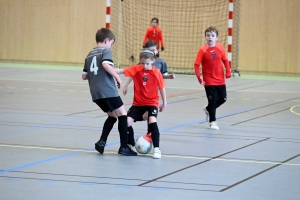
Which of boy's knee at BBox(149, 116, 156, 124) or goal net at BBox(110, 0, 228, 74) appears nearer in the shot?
boy's knee at BBox(149, 116, 156, 124)

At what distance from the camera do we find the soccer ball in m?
7.48

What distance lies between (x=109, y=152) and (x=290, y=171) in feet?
7.19

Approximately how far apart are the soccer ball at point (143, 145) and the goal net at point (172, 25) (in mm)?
14001

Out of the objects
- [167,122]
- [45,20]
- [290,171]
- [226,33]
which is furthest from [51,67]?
[290,171]

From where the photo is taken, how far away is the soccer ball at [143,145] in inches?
294

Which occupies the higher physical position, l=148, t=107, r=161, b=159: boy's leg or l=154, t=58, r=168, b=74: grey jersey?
l=154, t=58, r=168, b=74: grey jersey

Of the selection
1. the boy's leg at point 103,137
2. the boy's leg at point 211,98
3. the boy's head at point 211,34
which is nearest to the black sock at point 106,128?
the boy's leg at point 103,137

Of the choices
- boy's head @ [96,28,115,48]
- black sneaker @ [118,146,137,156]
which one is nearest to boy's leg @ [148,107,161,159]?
black sneaker @ [118,146,137,156]

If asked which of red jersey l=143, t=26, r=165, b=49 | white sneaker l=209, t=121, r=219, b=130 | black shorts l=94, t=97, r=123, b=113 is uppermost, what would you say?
red jersey l=143, t=26, r=165, b=49

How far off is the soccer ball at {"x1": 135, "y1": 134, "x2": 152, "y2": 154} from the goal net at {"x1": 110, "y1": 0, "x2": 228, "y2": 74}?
45.9 ft

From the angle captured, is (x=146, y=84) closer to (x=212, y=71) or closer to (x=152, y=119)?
(x=152, y=119)

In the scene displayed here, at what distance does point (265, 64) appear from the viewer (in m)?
21.3

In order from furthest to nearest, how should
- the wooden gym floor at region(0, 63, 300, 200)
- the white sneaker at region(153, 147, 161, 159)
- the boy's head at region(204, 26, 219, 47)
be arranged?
the boy's head at region(204, 26, 219, 47)
the white sneaker at region(153, 147, 161, 159)
the wooden gym floor at region(0, 63, 300, 200)

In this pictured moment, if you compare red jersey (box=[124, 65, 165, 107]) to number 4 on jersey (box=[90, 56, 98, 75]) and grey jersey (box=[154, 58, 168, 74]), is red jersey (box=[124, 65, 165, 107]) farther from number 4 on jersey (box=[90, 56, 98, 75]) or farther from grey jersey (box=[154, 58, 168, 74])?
grey jersey (box=[154, 58, 168, 74])
